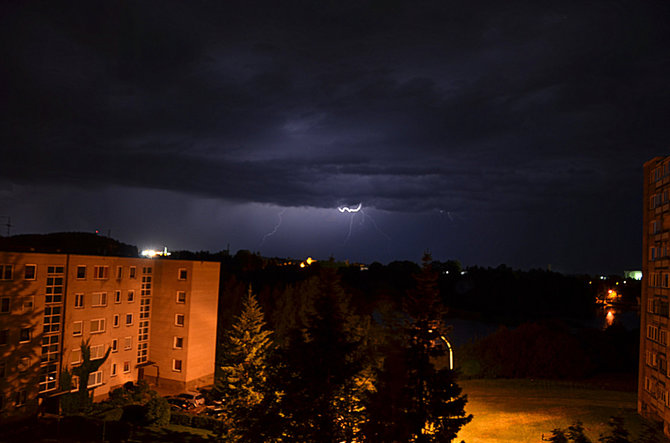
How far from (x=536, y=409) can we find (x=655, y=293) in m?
10.2

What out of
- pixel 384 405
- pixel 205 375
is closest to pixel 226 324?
pixel 205 375

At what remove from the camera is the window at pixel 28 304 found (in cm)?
A: 2759

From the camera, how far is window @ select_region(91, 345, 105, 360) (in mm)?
32656

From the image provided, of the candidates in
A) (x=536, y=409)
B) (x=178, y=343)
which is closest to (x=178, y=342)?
(x=178, y=343)

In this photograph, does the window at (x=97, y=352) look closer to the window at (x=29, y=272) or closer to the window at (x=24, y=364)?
the window at (x=24, y=364)

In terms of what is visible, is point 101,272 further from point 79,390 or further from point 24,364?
point 79,390

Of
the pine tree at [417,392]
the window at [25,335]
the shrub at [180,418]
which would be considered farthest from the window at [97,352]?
the pine tree at [417,392]

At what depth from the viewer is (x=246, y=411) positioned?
19625mm

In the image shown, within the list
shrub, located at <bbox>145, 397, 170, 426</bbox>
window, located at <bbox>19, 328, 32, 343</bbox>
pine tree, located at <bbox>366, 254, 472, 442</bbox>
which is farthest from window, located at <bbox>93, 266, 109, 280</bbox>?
pine tree, located at <bbox>366, 254, 472, 442</bbox>

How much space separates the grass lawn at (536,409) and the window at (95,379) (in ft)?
86.3

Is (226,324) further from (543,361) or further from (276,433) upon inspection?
(276,433)

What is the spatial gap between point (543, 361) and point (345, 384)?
30.6 m

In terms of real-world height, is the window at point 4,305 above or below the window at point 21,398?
above

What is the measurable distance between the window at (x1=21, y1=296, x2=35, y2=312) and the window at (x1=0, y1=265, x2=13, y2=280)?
180 cm
